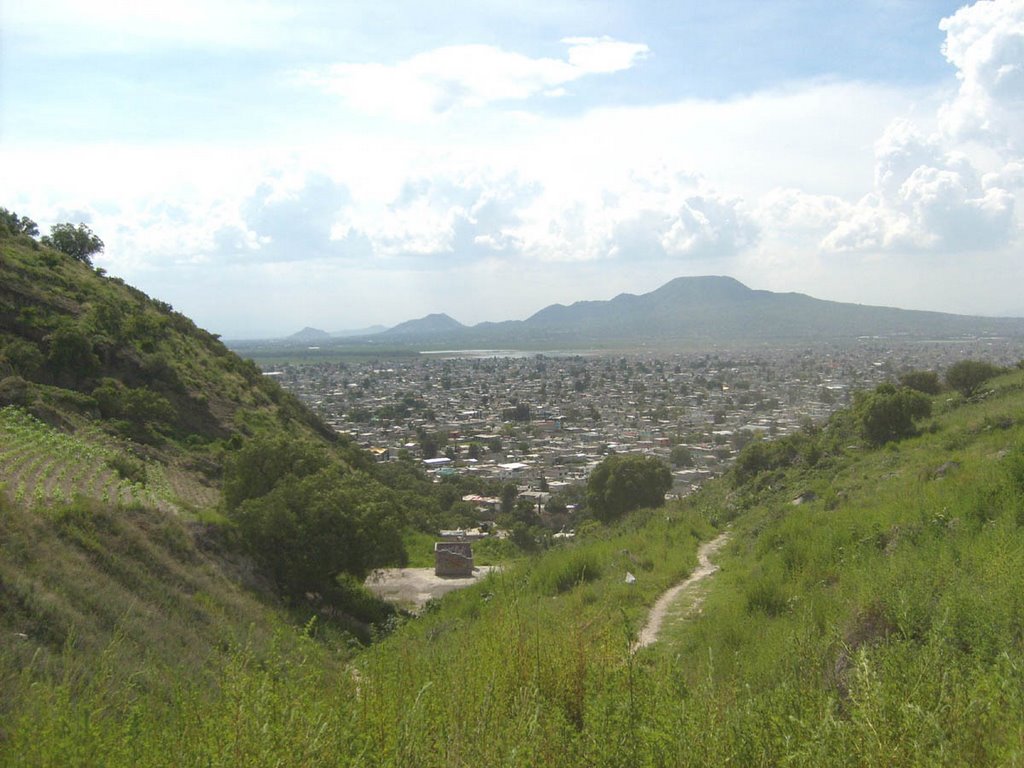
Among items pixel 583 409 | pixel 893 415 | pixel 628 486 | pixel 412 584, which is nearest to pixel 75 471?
pixel 412 584

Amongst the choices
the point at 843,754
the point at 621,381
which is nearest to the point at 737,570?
the point at 843,754

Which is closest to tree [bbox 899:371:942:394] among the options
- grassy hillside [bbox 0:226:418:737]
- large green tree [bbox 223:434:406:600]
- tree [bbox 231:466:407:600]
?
grassy hillside [bbox 0:226:418:737]

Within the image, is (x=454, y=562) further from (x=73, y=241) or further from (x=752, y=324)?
(x=752, y=324)

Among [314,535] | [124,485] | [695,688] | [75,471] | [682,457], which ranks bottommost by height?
[682,457]

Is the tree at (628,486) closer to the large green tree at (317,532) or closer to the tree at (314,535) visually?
the large green tree at (317,532)

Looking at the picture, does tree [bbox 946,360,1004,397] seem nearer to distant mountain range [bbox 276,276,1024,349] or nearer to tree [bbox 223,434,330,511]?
tree [bbox 223,434,330,511]

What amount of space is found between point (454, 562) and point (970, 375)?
1565 centimetres

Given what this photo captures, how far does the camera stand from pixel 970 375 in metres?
21.8

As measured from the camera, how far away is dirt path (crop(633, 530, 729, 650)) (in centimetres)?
776

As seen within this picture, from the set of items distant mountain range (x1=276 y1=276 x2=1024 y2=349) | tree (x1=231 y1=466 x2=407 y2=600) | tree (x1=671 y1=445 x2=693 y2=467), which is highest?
distant mountain range (x1=276 y1=276 x2=1024 y2=349)

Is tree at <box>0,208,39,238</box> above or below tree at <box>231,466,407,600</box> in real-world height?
above

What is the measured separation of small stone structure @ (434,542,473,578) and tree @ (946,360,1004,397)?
14.4 metres

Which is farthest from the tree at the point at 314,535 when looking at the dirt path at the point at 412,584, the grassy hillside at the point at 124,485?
the dirt path at the point at 412,584

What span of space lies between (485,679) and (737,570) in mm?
6227
